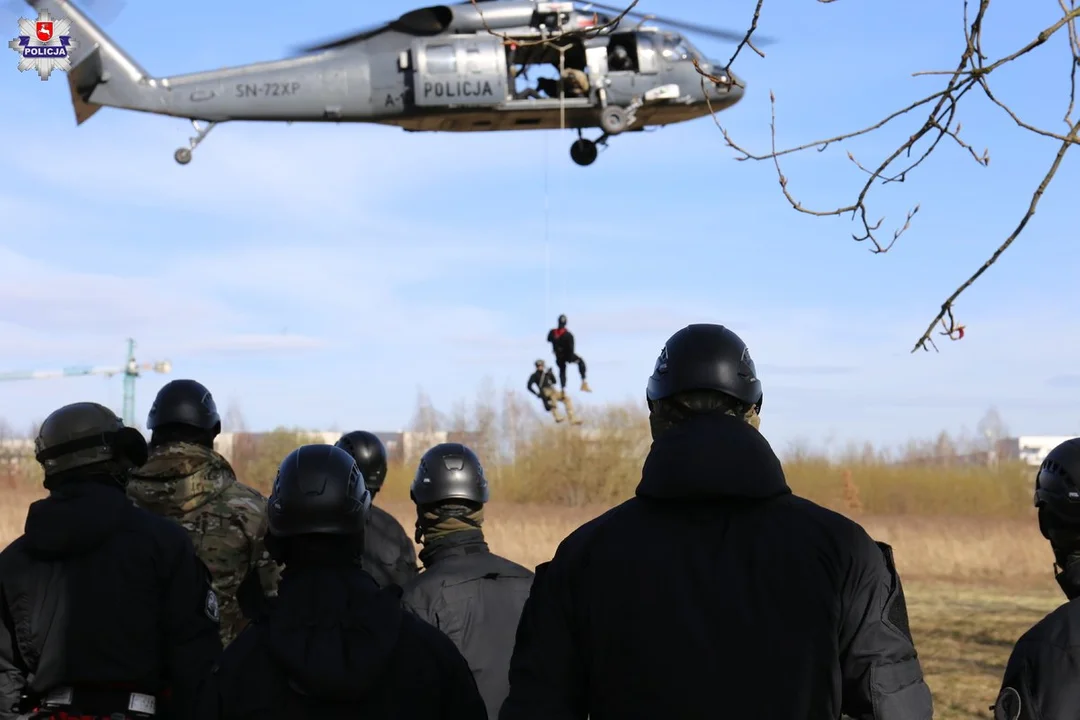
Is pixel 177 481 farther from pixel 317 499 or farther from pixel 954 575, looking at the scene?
pixel 954 575

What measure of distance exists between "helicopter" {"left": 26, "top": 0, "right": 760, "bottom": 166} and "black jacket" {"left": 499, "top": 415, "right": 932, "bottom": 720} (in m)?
18.7

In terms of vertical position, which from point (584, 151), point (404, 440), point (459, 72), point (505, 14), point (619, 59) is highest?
point (505, 14)

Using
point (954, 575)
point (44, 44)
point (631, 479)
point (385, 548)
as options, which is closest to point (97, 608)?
point (385, 548)

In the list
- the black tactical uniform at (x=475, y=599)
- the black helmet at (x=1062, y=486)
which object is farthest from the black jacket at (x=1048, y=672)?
the black tactical uniform at (x=475, y=599)

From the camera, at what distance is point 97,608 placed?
396 centimetres

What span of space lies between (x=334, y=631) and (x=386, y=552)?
367cm

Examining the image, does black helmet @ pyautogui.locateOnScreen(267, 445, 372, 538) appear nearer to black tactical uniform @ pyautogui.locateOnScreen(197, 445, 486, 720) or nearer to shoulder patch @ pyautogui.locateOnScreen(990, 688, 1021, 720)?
black tactical uniform @ pyautogui.locateOnScreen(197, 445, 486, 720)

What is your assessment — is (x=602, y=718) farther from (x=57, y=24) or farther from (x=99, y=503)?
(x=57, y=24)

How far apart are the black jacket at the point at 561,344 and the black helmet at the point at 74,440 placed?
17251mm

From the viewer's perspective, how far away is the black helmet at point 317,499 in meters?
2.89

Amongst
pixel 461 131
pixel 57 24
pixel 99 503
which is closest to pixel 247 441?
pixel 57 24

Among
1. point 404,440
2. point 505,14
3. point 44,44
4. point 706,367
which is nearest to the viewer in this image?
point 706,367

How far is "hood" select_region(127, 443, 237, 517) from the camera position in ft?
16.9

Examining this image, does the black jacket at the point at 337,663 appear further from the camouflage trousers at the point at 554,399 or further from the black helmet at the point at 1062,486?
the camouflage trousers at the point at 554,399
